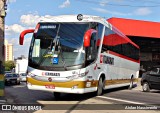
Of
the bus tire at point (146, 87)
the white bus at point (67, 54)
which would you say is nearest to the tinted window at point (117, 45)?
the white bus at point (67, 54)

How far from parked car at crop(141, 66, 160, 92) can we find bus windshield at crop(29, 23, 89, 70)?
25.6ft

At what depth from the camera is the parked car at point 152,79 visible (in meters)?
20.1

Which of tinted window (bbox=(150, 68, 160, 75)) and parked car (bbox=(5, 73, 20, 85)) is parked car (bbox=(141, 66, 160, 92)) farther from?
parked car (bbox=(5, 73, 20, 85))

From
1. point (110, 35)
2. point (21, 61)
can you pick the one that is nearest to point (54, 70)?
point (110, 35)

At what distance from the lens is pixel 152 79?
67.2ft

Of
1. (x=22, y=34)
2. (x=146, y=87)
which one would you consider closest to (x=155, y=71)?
(x=146, y=87)

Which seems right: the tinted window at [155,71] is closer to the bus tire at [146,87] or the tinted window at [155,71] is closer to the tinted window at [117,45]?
the bus tire at [146,87]

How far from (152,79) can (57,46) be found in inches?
346

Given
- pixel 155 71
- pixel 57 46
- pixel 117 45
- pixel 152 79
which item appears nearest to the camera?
pixel 57 46

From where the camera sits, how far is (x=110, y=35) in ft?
56.7

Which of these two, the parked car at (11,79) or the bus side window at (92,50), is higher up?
the bus side window at (92,50)

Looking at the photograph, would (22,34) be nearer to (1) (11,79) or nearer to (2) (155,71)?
(2) (155,71)

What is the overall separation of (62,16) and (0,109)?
4.91 meters

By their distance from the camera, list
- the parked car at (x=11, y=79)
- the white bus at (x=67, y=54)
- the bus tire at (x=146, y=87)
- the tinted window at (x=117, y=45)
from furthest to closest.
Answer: the parked car at (x=11, y=79) → the bus tire at (x=146, y=87) → the tinted window at (x=117, y=45) → the white bus at (x=67, y=54)
